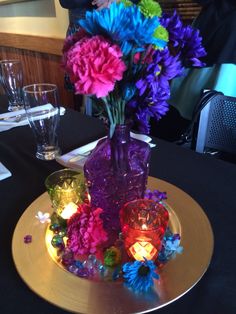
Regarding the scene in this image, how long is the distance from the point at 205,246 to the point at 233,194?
18 cm

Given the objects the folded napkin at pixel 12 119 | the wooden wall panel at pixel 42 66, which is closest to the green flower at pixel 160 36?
the folded napkin at pixel 12 119

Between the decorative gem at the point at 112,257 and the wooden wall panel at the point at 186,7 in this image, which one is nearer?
the decorative gem at the point at 112,257

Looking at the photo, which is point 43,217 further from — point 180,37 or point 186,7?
point 186,7

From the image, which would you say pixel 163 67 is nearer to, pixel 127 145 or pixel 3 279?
pixel 127 145

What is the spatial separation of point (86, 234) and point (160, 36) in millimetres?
303

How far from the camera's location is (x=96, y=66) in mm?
351

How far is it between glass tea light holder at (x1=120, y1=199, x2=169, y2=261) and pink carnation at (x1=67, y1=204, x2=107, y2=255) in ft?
0.13

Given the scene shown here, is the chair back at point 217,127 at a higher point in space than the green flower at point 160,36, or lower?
lower

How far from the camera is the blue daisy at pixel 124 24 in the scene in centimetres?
36

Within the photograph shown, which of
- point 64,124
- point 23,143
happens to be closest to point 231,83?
point 64,124

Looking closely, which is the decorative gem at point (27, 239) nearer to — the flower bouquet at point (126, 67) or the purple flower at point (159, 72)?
the flower bouquet at point (126, 67)

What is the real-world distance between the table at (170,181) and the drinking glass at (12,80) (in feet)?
0.78

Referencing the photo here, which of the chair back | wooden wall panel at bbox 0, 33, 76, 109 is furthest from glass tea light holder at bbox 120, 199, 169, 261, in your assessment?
wooden wall panel at bbox 0, 33, 76, 109

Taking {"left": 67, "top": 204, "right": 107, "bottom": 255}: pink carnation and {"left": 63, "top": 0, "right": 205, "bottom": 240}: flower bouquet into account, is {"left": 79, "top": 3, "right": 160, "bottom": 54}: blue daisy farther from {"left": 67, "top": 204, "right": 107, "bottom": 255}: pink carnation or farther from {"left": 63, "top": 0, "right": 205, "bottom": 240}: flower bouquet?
{"left": 67, "top": 204, "right": 107, "bottom": 255}: pink carnation
